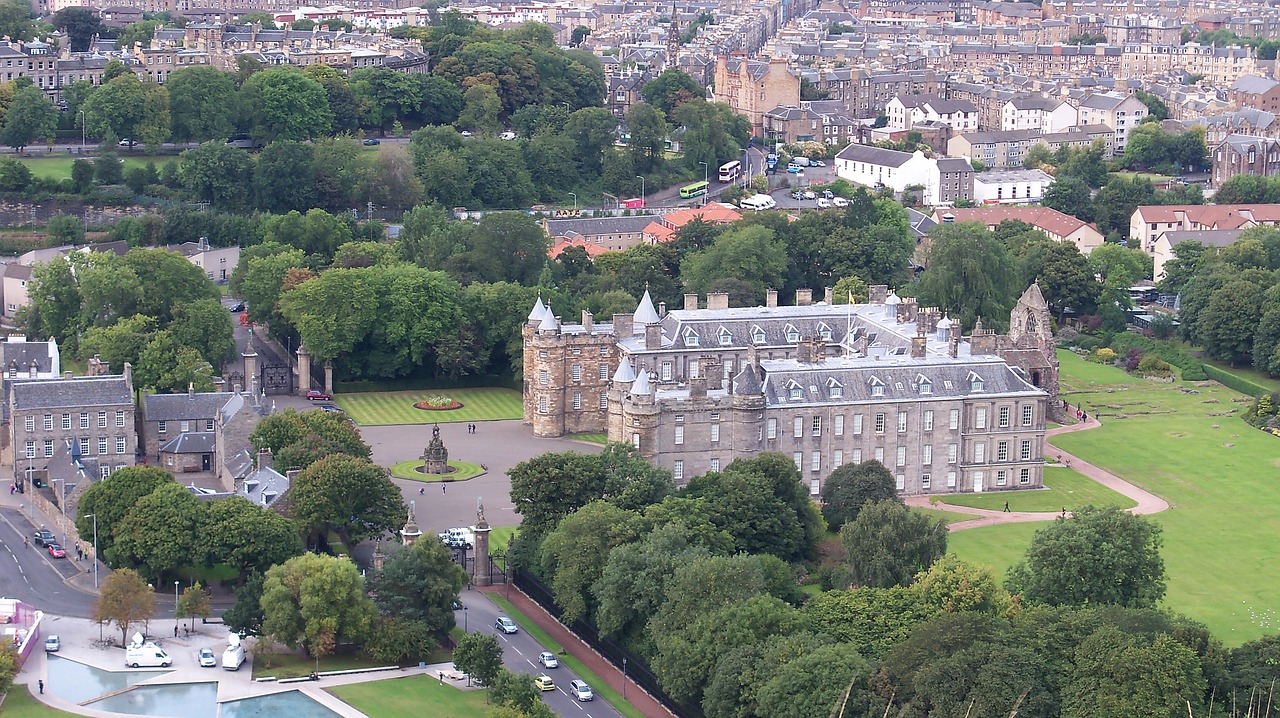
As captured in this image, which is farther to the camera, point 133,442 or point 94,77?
point 94,77

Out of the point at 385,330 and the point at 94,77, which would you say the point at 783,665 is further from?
the point at 94,77

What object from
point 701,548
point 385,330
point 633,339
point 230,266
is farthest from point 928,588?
point 230,266

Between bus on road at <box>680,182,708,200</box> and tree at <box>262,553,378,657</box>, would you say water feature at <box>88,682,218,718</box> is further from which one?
bus on road at <box>680,182,708,200</box>

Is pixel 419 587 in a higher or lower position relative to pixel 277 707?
higher

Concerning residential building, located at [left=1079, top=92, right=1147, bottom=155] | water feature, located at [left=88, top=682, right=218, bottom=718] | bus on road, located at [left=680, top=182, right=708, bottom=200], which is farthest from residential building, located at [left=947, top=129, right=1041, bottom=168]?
water feature, located at [left=88, top=682, right=218, bottom=718]

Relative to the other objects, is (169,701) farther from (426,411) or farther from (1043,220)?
(1043,220)

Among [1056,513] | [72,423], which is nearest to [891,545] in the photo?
[1056,513]
